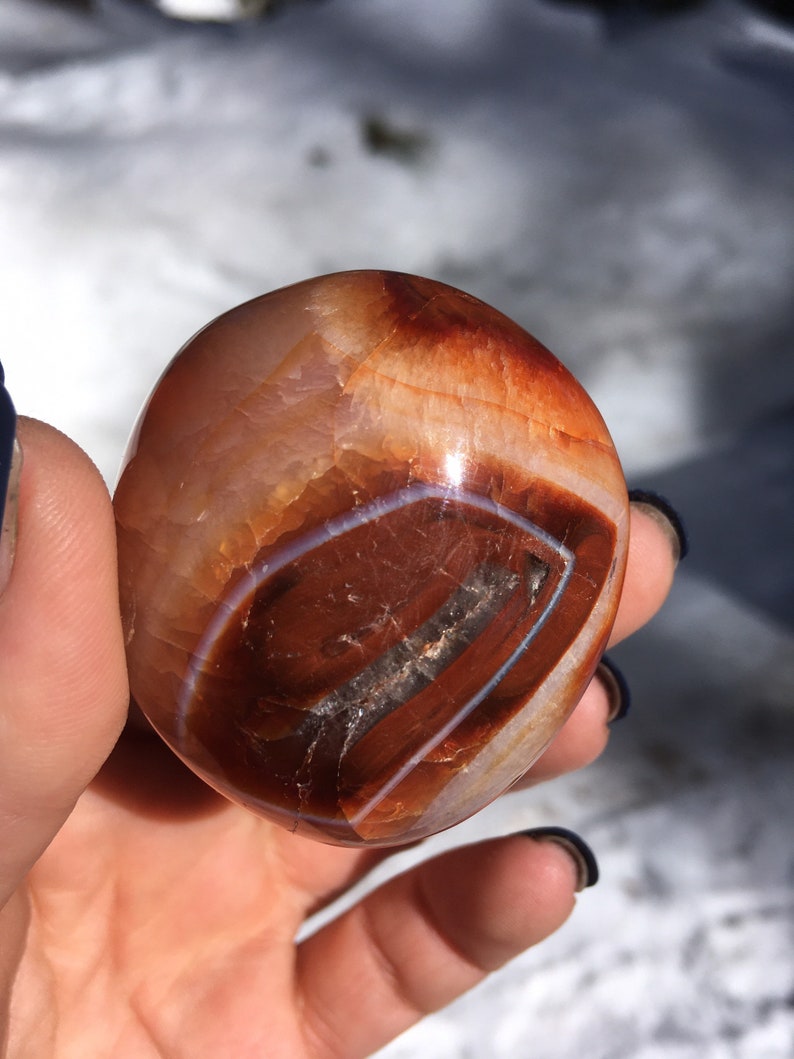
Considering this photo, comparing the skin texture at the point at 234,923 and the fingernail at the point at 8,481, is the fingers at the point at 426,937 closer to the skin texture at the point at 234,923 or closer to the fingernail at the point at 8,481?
the skin texture at the point at 234,923

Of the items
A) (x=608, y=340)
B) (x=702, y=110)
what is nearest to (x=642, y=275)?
(x=608, y=340)

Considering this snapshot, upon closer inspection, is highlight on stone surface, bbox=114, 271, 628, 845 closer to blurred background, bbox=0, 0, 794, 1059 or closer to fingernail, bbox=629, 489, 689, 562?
fingernail, bbox=629, 489, 689, 562

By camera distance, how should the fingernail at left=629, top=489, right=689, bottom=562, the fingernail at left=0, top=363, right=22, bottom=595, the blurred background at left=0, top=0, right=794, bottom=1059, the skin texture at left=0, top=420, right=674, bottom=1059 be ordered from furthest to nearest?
the blurred background at left=0, top=0, right=794, bottom=1059, the fingernail at left=629, top=489, right=689, bottom=562, the skin texture at left=0, top=420, right=674, bottom=1059, the fingernail at left=0, top=363, right=22, bottom=595

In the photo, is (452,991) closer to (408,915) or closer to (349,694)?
(408,915)

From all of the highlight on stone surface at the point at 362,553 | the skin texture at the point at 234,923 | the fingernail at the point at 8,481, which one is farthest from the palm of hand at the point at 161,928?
the fingernail at the point at 8,481

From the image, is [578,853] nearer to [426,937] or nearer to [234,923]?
[426,937]

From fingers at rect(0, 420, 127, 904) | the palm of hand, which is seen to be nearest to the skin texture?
the palm of hand

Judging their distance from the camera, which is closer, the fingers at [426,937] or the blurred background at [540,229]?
the fingers at [426,937]
